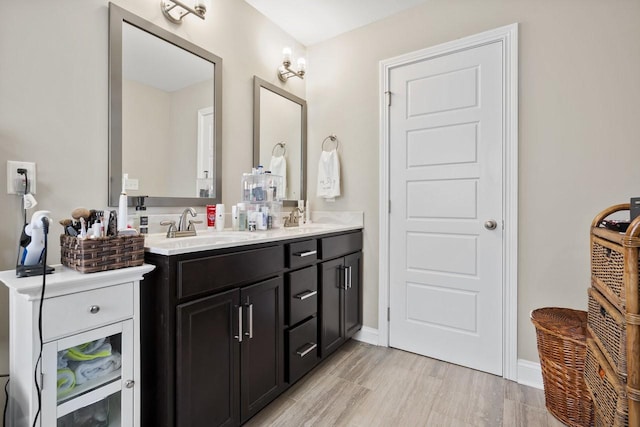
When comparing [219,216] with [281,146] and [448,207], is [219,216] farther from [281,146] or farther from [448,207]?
[448,207]

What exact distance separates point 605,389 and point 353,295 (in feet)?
4.96

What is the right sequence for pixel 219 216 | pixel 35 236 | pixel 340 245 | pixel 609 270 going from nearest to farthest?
pixel 35 236
pixel 609 270
pixel 219 216
pixel 340 245

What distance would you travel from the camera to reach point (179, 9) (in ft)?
5.90

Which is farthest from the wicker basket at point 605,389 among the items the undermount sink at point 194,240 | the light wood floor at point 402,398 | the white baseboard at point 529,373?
the undermount sink at point 194,240

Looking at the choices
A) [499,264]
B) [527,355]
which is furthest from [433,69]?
[527,355]

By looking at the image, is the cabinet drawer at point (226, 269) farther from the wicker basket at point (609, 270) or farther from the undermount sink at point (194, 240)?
the wicker basket at point (609, 270)

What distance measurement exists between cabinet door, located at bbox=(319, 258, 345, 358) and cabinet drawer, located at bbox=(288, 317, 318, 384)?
0.28 ft

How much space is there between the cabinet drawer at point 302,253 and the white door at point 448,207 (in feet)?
2.46

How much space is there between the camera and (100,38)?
148cm

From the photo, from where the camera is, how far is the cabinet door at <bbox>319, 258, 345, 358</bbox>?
6.74 ft

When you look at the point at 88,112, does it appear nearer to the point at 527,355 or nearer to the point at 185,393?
the point at 185,393

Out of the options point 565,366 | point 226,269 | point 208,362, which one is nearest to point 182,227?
point 226,269

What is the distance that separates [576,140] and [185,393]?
2.37 m

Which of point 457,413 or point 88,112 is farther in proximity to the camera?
point 457,413
